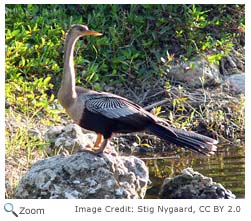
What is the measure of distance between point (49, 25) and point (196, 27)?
1.90 m

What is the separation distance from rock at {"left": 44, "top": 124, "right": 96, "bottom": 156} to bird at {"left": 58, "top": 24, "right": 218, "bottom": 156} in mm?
823

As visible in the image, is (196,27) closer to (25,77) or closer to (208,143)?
(25,77)

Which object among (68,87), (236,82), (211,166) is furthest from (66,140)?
(236,82)

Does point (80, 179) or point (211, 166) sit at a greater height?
point (80, 179)

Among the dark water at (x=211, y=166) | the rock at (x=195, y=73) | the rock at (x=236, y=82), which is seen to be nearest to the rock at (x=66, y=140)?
the dark water at (x=211, y=166)

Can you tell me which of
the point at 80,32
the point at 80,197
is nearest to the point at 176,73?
the point at 80,32

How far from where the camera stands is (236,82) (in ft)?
33.7

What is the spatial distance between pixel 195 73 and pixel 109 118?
3.76 m

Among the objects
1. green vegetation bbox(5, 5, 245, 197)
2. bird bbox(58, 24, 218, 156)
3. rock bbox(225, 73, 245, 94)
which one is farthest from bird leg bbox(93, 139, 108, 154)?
rock bbox(225, 73, 245, 94)

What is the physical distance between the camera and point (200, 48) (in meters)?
10.6

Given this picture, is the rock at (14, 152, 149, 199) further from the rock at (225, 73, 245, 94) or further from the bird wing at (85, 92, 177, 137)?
the rock at (225, 73, 245, 94)

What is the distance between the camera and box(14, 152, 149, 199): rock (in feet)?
20.9

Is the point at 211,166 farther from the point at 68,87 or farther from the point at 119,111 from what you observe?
the point at 68,87
